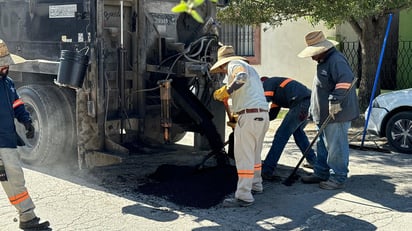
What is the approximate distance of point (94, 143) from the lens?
6.79 m

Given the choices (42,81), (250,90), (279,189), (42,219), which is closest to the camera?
(42,219)

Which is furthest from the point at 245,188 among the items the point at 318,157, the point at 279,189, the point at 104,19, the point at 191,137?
the point at 191,137

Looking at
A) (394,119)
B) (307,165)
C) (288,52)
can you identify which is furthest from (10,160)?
(288,52)

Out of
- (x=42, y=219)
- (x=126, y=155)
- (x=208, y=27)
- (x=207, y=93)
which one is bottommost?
(x=42, y=219)

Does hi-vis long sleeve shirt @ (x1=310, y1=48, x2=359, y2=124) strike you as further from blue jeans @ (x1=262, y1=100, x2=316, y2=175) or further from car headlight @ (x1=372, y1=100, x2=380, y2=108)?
car headlight @ (x1=372, y1=100, x2=380, y2=108)

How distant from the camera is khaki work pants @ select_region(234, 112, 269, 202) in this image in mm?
5883

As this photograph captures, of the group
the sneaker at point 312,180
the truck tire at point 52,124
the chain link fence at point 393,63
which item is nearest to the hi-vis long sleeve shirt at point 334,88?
the sneaker at point 312,180

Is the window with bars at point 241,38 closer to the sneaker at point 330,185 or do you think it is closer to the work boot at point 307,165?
the work boot at point 307,165

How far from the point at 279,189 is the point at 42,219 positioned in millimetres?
2613

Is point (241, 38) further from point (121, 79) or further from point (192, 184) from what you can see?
point (192, 184)

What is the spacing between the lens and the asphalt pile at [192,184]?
20.3ft

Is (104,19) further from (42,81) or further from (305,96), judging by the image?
(305,96)

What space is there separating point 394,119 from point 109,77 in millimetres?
4342

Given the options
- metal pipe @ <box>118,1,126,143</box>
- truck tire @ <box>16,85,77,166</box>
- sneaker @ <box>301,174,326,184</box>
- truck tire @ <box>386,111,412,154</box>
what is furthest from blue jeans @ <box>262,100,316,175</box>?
truck tire @ <box>16,85,77,166</box>
